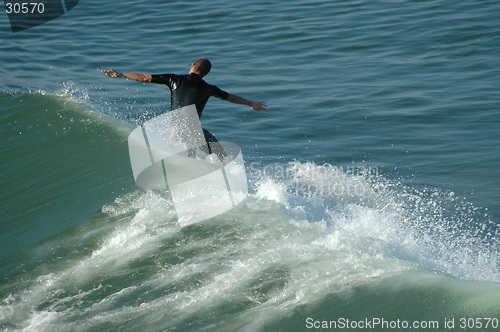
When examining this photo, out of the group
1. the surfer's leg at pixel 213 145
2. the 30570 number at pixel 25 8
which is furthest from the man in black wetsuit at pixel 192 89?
the 30570 number at pixel 25 8

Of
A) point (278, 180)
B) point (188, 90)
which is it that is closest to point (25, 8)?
point (278, 180)

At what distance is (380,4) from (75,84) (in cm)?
964

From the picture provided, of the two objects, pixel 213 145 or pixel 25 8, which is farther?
pixel 25 8

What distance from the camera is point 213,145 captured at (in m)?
7.05

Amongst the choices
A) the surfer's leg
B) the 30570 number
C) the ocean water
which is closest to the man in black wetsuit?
the surfer's leg

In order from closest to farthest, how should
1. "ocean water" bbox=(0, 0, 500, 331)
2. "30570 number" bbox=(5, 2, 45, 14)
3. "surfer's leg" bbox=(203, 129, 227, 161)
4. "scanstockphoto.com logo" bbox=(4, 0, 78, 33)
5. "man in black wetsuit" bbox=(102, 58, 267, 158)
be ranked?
"ocean water" bbox=(0, 0, 500, 331)
"man in black wetsuit" bbox=(102, 58, 267, 158)
"surfer's leg" bbox=(203, 129, 227, 161)
"scanstockphoto.com logo" bbox=(4, 0, 78, 33)
"30570 number" bbox=(5, 2, 45, 14)

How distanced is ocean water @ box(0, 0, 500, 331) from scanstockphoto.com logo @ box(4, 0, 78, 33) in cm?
115

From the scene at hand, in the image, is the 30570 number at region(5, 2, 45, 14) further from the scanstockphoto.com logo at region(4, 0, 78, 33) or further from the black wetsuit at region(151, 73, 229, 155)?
the black wetsuit at region(151, 73, 229, 155)

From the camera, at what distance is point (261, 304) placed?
191 inches

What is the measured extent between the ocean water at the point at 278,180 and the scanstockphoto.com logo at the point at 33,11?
1152 mm

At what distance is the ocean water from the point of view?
4.91 meters

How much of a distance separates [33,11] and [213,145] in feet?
50.2

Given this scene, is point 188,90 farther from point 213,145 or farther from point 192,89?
point 213,145

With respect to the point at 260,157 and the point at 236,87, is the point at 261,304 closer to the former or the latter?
the point at 260,157
